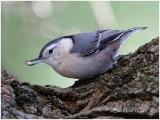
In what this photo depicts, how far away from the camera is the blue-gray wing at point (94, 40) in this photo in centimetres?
216

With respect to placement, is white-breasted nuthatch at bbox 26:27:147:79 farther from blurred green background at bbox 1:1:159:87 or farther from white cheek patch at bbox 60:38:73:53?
blurred green background at bbox 1:1:159:87

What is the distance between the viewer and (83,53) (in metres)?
2.13

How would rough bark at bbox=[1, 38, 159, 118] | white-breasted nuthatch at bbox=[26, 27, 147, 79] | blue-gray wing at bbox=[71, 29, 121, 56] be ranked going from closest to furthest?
rough bark at bbox=[1, 38, 159, 118] < white-breasted nuthatch at bbox=[26, 27, 147, 79] < blue-gray wing at bbox=[71, 29, 121, 56]

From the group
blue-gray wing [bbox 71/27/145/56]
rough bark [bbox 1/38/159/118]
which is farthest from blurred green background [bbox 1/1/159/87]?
rough bark [bbox 1/38/159/118]

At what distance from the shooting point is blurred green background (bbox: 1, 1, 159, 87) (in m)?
2.94

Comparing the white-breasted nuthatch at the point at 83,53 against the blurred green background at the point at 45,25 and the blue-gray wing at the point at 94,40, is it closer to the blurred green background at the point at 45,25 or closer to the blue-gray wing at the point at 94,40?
the blue-gray wing at the point at 94,40

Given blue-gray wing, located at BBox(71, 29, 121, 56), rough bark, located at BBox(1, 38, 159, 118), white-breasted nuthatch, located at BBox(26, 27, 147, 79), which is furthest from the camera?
blue-gray wing, located at BBox(71, 29, 121, 56)

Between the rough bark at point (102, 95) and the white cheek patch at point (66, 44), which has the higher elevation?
the white cheek patch at point (66, 44)

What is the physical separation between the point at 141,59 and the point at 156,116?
425mm

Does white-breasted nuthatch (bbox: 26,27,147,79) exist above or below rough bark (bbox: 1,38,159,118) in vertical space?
above

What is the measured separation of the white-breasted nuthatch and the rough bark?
0.15m

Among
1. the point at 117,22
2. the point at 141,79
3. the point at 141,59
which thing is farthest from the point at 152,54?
the point at 117,22

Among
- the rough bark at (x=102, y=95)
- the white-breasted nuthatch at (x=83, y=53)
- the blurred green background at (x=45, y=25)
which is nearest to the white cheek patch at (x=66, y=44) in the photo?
the white-breasted nuthatch at (x=83, y=53)

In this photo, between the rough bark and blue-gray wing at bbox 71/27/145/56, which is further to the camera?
blue-gray wing at bbox 71/27/145/56
